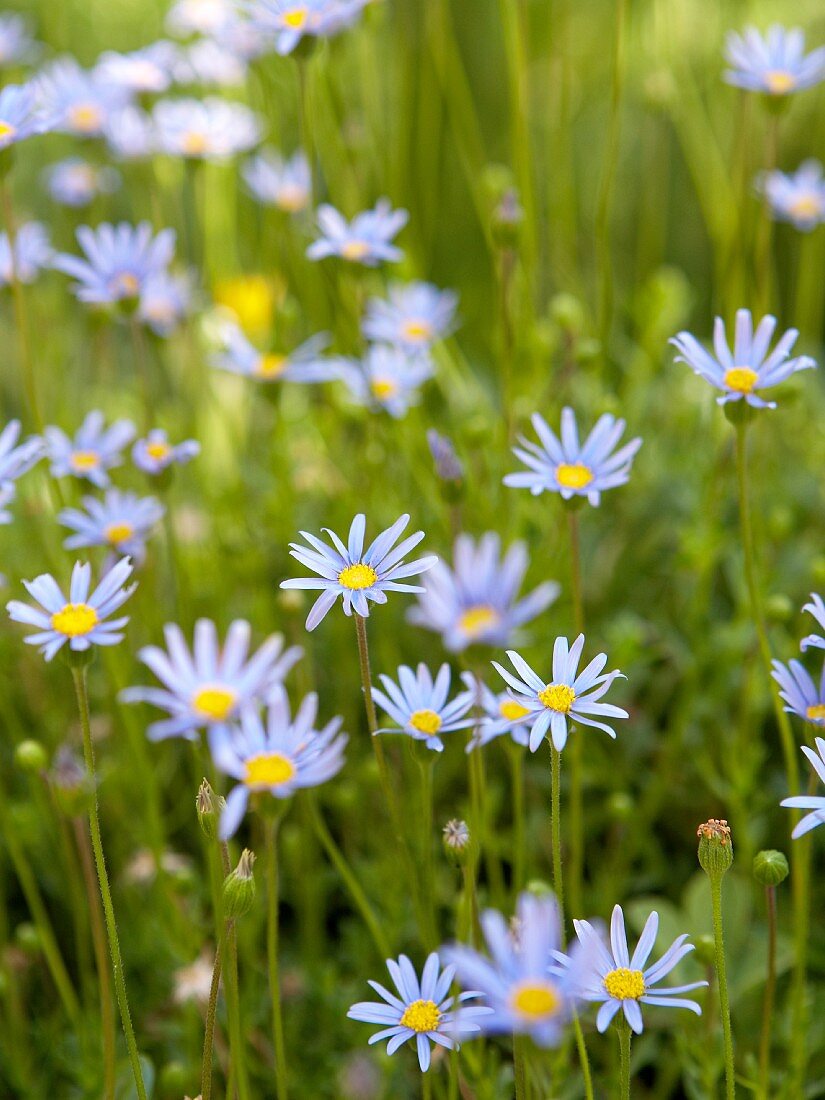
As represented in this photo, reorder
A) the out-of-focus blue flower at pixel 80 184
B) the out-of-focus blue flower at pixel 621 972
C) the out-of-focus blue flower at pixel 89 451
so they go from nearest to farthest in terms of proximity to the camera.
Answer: the out-of-focus blue flower at pixel 621 972 < the out-of-focus blue flower at pixel 89 451 < the out-of-focus blue flower at pixel 80 184

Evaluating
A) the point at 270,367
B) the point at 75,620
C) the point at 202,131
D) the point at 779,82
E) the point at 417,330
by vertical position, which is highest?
the point at 202,131

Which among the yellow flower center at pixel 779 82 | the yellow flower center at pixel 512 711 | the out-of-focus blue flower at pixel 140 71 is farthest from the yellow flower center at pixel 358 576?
the out-of-focus blue flower at pixel 140 71

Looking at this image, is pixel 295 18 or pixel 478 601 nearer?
pixel 478 601

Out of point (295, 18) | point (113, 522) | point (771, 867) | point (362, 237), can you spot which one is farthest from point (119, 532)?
point (771, 867)

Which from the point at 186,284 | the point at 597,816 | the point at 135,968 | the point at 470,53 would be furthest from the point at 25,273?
the point at 470,53

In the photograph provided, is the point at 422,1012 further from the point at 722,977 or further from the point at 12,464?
the point at 12,464

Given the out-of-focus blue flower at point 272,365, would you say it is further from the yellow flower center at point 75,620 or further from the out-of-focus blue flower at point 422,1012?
the out-of-focus blue flower at point 422,1012
